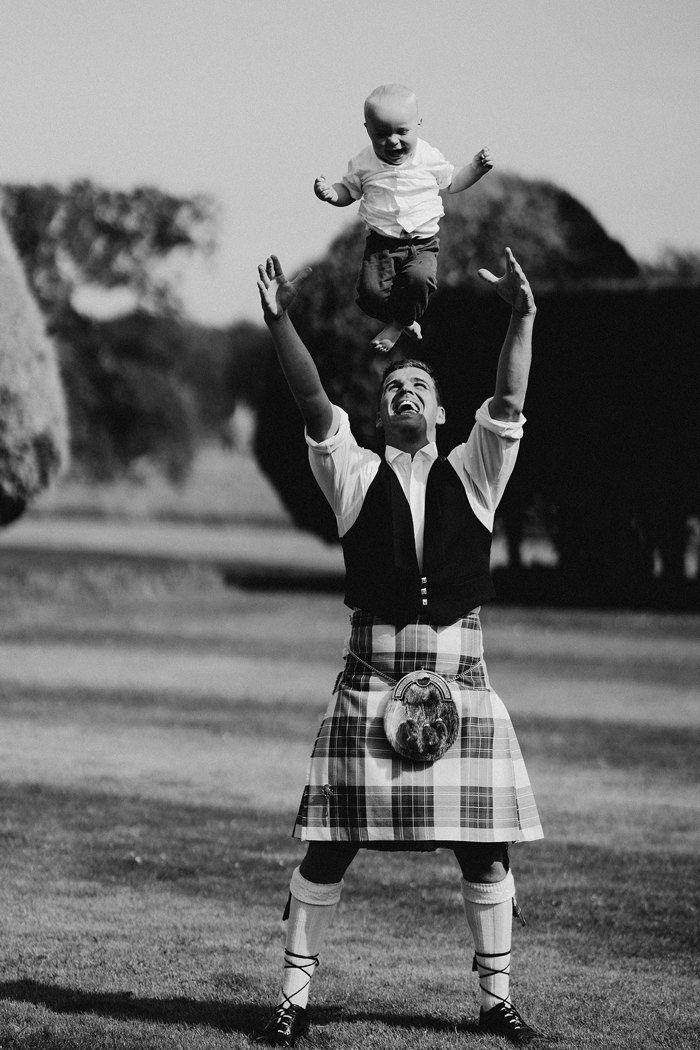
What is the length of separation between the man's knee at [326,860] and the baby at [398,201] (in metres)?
1.65

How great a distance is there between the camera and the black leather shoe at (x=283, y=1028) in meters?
4.73

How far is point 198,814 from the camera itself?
8.94m

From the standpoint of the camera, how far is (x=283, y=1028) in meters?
4.73

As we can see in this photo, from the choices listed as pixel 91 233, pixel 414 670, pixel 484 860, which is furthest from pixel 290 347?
A: pixel 91 233

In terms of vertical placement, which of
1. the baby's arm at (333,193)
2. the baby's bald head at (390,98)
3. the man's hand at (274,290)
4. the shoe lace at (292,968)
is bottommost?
the shoe lace at (292,968)

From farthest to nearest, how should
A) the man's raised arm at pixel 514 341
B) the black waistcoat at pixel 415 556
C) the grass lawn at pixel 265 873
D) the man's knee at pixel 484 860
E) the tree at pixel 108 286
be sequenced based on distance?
1. the tree at pixel 108 286
2. the grass lawn at pixel 265 873
3. the man's knee at pixel 484 860
4. the black waistcoat at pixel 415 556
5. the man's raised arm at pixel 514 341

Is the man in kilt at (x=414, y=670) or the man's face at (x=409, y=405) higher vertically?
the man's face at (x=409, y=405)

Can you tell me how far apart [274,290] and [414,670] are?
1.29 meters

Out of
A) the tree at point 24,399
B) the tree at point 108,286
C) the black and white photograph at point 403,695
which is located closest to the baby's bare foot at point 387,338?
the black and white photograph at point 403,695

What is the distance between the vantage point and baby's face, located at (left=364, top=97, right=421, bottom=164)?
4141mm

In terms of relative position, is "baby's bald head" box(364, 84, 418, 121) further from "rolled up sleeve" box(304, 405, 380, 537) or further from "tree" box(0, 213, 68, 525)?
"tree" box(0, 213, 68, 525)

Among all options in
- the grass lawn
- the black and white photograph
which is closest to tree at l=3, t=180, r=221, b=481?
the black and white photograph

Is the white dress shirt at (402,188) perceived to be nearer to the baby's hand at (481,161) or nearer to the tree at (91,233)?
the baby's hand at (481,161)

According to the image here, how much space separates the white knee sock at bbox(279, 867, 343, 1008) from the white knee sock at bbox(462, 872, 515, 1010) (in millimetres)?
455
